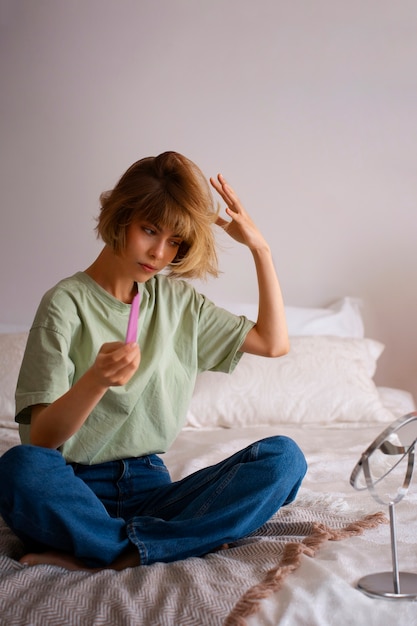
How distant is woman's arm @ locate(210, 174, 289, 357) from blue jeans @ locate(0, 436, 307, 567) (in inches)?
12.5

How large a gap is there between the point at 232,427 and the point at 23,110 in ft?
4.69

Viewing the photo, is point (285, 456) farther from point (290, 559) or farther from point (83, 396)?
point (83, 396)

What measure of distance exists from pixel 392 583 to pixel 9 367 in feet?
5.13

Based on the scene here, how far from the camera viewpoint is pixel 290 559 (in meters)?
1.19

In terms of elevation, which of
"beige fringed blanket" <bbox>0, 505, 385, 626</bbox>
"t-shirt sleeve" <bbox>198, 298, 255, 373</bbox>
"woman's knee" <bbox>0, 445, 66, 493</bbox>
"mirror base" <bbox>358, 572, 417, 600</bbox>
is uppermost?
"t-shirt sleeve" <bbox>198, 298, 255, 373</bbox>

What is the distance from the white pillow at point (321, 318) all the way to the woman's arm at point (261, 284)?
1042 mm

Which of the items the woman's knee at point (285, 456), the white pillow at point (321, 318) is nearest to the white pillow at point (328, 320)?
the white pillow at point (321, 318)

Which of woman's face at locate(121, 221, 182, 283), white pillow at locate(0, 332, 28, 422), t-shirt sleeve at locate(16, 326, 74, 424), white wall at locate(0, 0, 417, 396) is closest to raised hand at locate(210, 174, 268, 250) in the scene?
woman's face at locate(121, 221, 182, 283)

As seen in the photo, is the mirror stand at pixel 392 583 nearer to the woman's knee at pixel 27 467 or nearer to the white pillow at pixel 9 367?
the woman's knee at pixel 27 467

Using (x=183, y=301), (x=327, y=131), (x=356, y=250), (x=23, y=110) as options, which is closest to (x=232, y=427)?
(x=183, y=301)

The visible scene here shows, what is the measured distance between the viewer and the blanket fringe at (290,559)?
3.33 feet

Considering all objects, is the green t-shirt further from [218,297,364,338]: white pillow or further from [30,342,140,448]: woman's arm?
[218,297,364,338]: white pillow

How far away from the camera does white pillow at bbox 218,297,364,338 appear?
2.76 metres

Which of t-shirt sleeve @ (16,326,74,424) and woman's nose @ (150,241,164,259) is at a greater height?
woman's nose @ (150,241,164,259)
